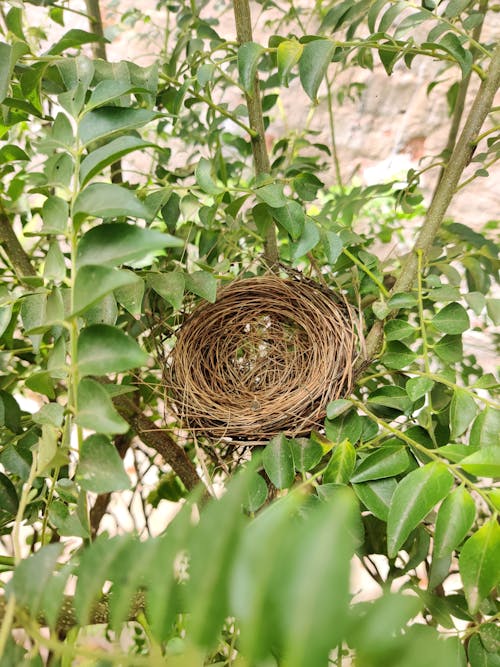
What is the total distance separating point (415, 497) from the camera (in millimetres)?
389

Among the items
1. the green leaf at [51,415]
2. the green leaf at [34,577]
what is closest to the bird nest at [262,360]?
the green leaf at [51,415]

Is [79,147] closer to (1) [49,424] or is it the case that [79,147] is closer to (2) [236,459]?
(1) [49,424]

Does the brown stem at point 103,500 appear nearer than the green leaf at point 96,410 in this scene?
No

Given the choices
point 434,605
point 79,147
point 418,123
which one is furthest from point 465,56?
point 418,123

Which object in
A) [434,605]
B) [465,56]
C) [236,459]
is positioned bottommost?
[434,605]

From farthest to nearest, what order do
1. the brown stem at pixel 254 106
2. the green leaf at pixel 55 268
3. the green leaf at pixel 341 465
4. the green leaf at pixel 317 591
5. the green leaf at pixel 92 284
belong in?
1. the brown stem at pixel 254 106
2. the green leaf at pixel 341 465
3. the green leaf at pixel 55 268
4. the green leaf at pixel 92 284
5. the green leaf at pixel 317 591

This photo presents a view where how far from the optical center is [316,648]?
141 mm

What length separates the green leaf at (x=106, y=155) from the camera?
0.32 m

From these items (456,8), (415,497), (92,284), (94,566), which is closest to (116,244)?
(92,284)

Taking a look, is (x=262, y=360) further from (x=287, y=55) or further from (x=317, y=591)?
(x=317, y=591)

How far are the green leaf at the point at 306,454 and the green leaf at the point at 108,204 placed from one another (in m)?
0.28

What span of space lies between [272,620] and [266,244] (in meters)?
0.53

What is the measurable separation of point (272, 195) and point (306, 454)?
8.3 inches

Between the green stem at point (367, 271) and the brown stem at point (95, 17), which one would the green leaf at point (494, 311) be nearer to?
the green stem at point (367, 271)
